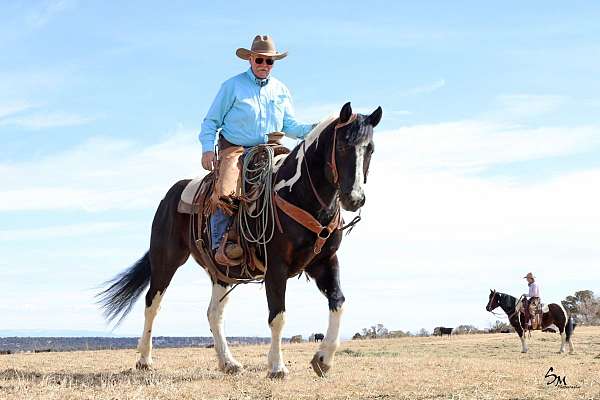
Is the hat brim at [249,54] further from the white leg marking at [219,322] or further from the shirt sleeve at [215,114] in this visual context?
the white leg marking at [219,322]

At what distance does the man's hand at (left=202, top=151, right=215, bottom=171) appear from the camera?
962 cm

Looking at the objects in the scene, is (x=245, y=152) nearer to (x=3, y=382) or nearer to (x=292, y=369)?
(x=292, y=369)

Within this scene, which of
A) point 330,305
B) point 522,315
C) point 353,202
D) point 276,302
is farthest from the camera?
point 522,315

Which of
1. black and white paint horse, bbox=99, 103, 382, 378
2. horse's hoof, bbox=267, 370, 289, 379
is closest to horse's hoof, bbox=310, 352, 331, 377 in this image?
black and white paint horse, bbox=99, 103, 382, 378

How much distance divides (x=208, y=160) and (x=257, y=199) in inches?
38.8

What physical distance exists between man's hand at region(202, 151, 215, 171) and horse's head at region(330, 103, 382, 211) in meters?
2.07

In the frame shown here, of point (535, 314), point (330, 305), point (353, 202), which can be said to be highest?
point (353, 202)

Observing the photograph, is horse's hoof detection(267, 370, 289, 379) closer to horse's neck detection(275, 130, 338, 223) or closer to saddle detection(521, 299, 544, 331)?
horse's neck detection(275, 130, 338, 223)

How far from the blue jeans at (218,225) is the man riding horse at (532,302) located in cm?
1642

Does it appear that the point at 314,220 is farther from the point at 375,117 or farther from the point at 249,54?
the point at 249,54

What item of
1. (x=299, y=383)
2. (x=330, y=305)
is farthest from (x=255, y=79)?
(x=299, y=383)

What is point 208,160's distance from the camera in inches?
379

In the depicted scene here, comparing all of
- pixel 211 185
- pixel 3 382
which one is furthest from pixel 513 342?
pixel 3 382

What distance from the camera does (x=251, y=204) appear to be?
9070mm
